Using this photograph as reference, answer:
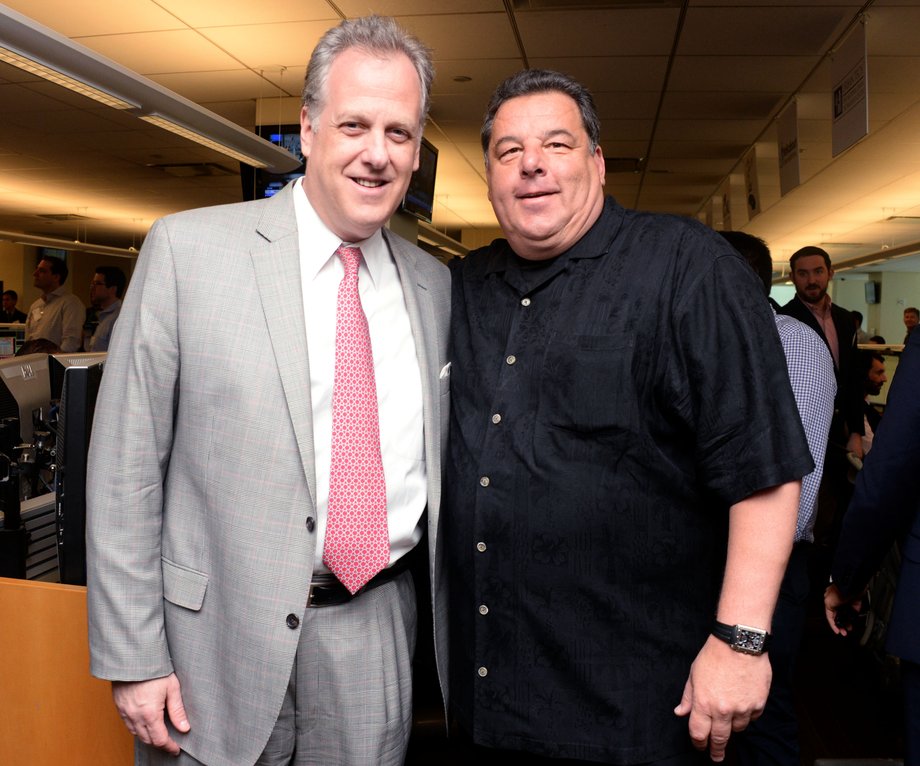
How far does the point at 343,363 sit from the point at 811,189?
9.84 meters

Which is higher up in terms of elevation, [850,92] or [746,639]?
[850,92]

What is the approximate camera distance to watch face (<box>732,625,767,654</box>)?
4.33 ft

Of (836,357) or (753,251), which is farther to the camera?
(836,357)

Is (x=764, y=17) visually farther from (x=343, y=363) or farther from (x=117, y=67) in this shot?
(x=343, y=363)

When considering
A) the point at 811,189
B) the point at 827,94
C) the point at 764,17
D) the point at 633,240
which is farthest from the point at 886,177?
the point at 633,240

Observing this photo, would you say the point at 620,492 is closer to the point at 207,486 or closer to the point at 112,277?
the point at 207,486

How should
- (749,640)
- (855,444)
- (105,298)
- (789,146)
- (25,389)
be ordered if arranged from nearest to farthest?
(749,640), (25,389), (855,444), (789,146), (105,298)

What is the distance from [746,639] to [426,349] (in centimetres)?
76

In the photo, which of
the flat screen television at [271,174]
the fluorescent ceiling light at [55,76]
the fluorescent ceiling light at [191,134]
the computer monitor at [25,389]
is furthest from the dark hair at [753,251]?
the flat screen television at [271,174]

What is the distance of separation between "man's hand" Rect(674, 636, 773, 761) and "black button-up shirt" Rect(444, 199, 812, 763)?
79 mm

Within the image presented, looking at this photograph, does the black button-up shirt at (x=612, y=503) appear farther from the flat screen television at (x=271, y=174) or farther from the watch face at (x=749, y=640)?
the flat screen television at (x=271, y=174)

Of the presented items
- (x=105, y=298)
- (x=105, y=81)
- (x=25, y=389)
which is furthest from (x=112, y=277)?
(x=25, y=389)

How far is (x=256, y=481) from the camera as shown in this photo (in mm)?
1345

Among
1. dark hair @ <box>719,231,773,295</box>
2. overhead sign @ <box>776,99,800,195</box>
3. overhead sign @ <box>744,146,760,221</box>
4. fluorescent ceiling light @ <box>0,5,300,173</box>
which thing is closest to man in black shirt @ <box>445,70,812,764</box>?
dark hair @ <box>719,231,773,295</box>
